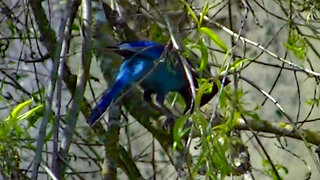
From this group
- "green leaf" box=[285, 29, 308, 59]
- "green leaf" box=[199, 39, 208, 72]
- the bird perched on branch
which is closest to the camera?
"green leaf" box=[199, 39, 208, 72]

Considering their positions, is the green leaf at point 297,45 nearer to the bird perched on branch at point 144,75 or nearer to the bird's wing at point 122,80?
the bird perched on branch at point 144,75

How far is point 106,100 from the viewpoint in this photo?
1.64 m

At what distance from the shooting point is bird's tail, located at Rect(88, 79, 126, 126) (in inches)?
64.2

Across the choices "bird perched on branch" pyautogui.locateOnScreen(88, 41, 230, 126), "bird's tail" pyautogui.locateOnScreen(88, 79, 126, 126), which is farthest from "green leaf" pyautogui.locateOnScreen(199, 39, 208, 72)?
"bird's tail" pyautogui.locateOnScreen(88, 79, 126, 126)

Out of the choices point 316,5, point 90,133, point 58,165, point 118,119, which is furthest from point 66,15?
point 316,5

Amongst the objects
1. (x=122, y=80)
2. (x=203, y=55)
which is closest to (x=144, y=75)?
(x=122, y=80)

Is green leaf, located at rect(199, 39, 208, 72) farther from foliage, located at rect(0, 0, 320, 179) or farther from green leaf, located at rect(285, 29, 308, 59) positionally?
green leaf, located at rect(285, 29, 308, 59)

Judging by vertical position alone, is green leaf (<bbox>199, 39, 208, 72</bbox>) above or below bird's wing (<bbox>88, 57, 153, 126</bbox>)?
below

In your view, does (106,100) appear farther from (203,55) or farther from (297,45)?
(297,45)

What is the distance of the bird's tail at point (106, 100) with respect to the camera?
5.35 ft

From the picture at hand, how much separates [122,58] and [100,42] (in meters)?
0.13

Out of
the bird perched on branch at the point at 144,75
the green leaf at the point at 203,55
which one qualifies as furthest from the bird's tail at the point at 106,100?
the green leaf at the point at 203,55

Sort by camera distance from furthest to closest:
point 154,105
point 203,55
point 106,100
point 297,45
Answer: point 297,45
point 154,105
point 106,100
point 203,55

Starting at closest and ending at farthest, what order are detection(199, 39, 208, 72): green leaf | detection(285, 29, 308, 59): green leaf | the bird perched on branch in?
detection(199, 39, 208, 72): green leaf < the bird perched on branch < detection(285, 29, 308, 59): green leaf
